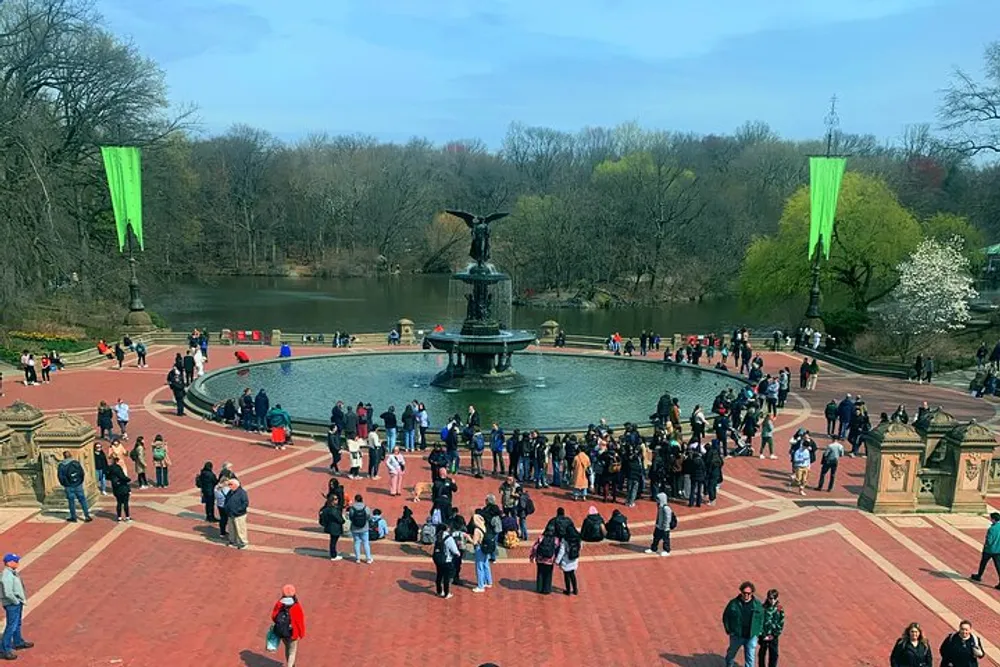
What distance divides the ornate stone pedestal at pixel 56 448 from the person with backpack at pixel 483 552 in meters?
8.30

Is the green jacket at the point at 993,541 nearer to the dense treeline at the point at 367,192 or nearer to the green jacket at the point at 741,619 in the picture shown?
the green jacket at the point at 741,619

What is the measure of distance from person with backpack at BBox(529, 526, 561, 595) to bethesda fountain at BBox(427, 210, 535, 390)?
1643cm

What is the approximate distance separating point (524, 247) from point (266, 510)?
228 feet

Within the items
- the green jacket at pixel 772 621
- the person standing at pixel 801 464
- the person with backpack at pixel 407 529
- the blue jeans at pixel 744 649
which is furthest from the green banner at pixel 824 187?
the blue jeans at pixel 744 649

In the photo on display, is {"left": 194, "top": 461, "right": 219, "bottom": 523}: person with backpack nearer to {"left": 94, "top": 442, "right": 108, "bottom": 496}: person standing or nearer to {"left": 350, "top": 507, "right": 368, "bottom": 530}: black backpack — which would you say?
{"left": 94, "top": 442, "right": 108, "bottom": 496}: person standing

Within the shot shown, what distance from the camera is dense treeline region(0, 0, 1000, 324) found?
133ft

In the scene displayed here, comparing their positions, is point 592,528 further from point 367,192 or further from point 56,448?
point 367,192

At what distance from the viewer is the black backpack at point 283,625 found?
9.25 meters

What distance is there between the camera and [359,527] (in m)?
12.8

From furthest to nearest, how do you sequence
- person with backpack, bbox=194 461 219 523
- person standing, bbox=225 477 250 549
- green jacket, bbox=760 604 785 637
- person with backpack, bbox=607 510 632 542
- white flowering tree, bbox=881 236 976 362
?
white flowering tree, bbox=881 236 976 362 < person with backpack, bbox=194 461 219 523 < person with backpack, bbox=607 510 632 542 < person standing, bbox=225 477 250 549 < green jacket, bbox=760 604 785 637

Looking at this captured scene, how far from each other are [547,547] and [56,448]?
10.3 meters

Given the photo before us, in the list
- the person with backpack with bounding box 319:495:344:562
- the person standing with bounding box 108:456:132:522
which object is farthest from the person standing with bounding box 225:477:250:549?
the person standing with bounding box 108:456:132:522

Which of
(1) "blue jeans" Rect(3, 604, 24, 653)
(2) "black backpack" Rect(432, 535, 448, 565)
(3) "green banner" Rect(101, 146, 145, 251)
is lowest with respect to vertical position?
(1) "blue jeans" Rect(3, 604, 24, 653)

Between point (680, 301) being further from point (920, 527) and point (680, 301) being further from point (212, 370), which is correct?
point (920, 527)
